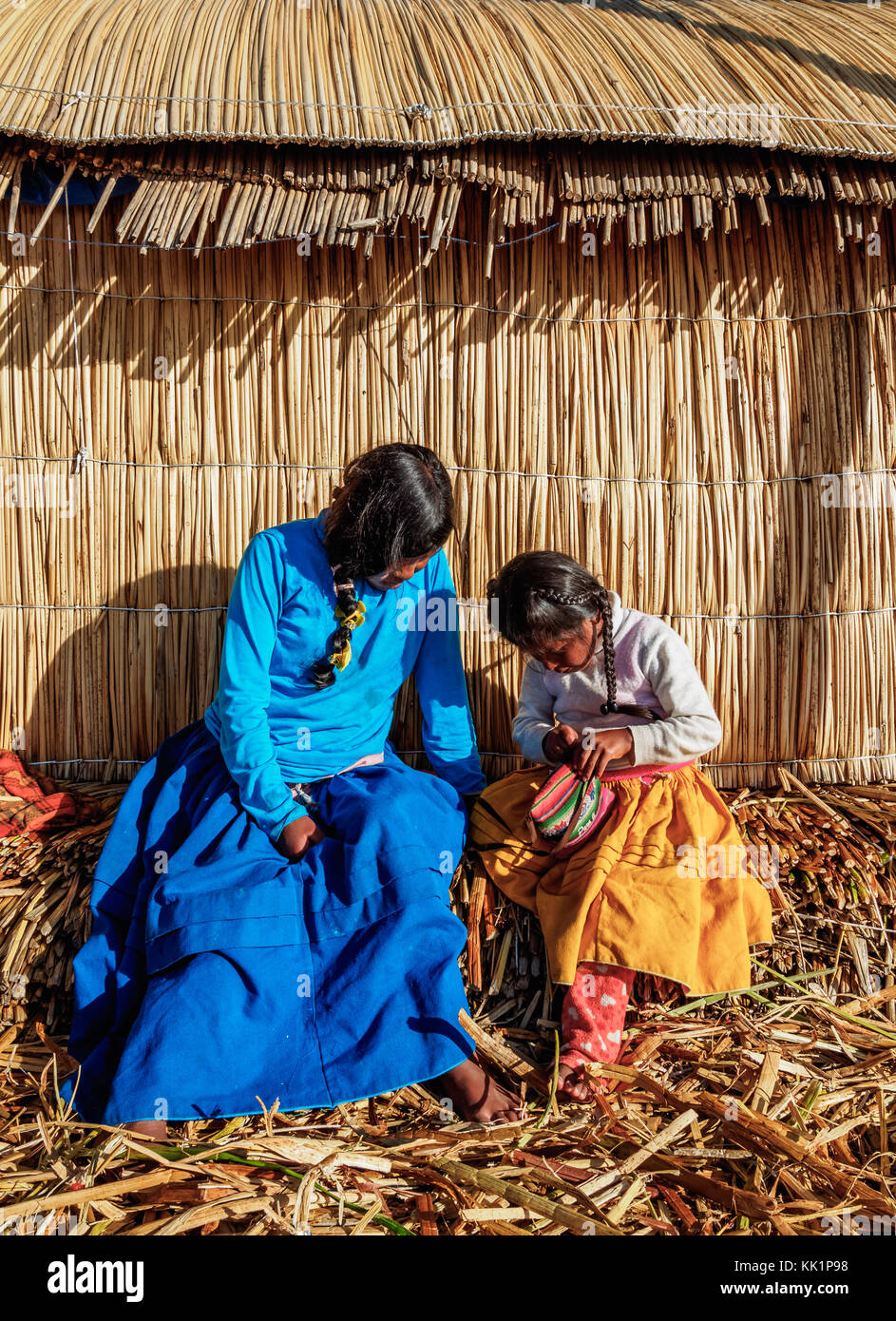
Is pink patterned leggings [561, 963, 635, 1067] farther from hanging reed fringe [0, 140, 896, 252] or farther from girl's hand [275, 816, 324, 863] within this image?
hanging reed fringe [0, 140, 896, 252]

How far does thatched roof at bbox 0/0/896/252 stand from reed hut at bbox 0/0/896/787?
0.11 ft

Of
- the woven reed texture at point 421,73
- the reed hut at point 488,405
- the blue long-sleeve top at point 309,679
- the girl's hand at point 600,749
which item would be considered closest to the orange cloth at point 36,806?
the reed hut at point 488,405

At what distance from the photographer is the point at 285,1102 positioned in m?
2.30

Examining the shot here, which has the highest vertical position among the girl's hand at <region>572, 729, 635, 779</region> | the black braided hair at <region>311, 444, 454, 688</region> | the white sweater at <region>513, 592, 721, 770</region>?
the black braided hair at <region>311, 444, 454, 688</region>

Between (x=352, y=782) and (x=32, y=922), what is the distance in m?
0.93

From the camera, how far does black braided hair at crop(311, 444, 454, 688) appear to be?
2.48 metres

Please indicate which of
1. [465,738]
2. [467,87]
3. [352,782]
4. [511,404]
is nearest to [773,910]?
[465,738]

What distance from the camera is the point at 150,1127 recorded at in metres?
2.22

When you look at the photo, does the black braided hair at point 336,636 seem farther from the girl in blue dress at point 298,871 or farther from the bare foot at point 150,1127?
the bare foot at point 150,1127

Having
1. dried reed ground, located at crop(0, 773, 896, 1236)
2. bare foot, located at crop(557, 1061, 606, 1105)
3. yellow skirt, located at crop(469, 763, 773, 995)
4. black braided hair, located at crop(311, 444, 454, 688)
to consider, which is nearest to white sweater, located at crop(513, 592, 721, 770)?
yellow skirt, located at crop(469, 763, 773, 995)

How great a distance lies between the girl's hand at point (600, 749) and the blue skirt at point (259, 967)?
0.45 metres

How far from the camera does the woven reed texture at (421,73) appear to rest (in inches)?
109

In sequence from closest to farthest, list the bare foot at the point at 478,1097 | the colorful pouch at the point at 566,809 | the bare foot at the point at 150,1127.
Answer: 1. the bare foot at the point at 150,1127
2. the bare foot at the point at 478,1097
3. the colorful pouch at the point at 566,809

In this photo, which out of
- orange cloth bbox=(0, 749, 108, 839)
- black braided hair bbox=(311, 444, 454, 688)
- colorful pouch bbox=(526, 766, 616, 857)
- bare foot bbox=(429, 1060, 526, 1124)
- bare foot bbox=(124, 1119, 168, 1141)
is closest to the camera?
bare foot bbox=(124, 1119, 168, 1141)
